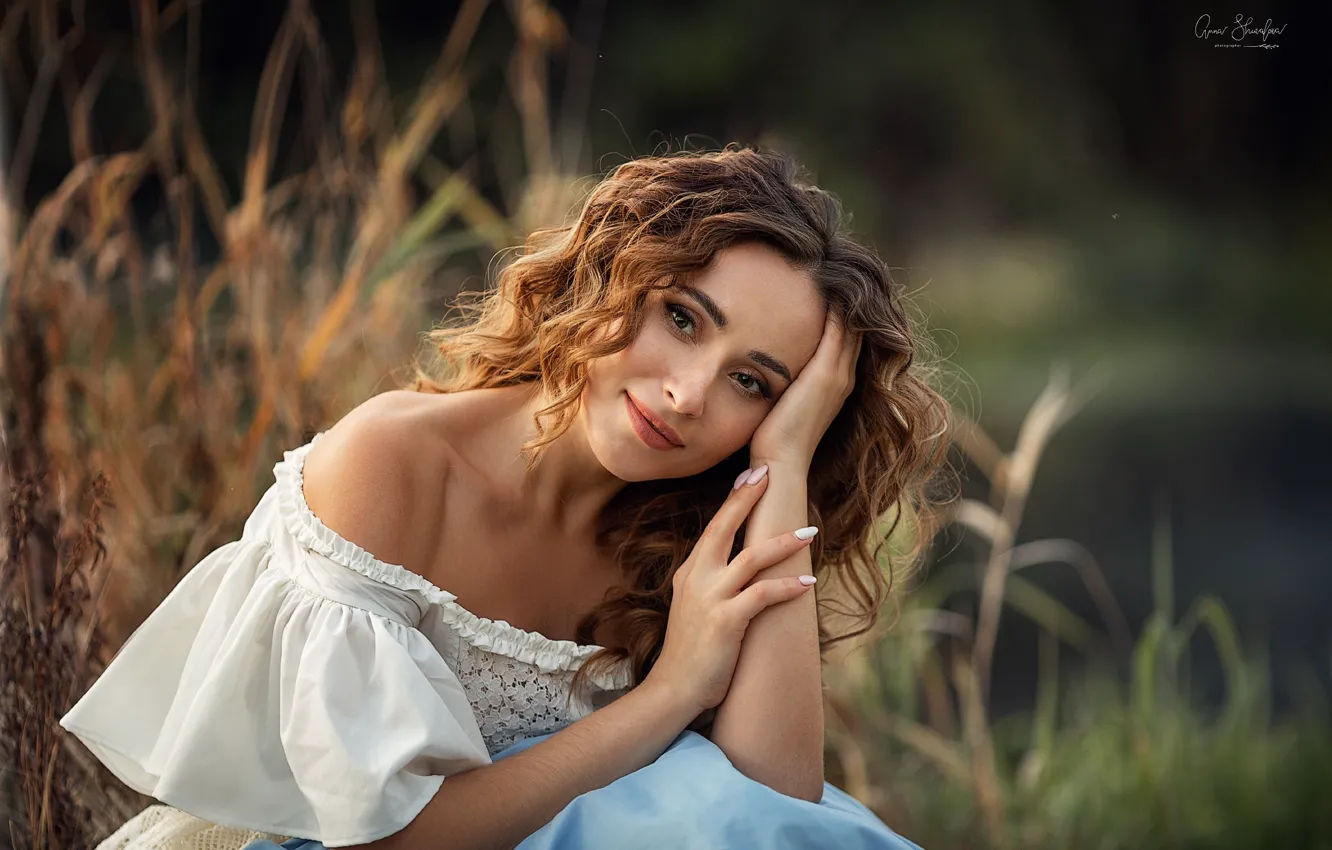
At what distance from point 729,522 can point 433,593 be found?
15.0 inches

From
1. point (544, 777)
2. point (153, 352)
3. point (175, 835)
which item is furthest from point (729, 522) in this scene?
point (153, 352)

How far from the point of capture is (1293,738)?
3.12m

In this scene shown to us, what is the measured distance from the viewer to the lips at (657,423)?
1515 mm

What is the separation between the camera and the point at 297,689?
137cm

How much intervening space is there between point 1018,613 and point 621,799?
500cm

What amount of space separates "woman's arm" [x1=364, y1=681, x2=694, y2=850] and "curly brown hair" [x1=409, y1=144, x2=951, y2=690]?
0.52 ft

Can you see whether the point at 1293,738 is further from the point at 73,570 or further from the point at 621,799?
the point at 73,570

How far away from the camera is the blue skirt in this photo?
135cm

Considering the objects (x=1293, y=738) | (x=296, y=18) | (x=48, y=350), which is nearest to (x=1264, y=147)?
(x=1293, y=738)

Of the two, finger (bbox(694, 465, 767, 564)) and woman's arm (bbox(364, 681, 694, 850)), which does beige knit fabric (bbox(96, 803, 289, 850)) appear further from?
finger (bbox(694, 465, 767, 564))

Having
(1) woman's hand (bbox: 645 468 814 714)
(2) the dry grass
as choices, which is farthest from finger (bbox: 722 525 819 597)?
(2) the dry grass
